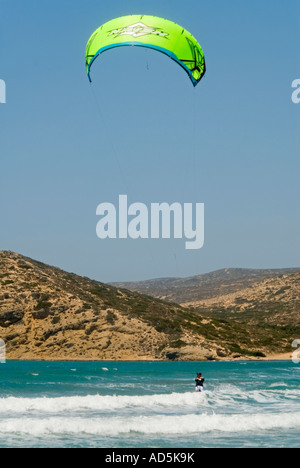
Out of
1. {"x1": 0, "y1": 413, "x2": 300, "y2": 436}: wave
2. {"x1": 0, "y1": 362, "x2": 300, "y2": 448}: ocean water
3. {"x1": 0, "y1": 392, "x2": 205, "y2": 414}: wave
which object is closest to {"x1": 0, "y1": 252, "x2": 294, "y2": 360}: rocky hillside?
{"x1": 0, "y1": 362, "x2": 300, "y2": 448}: ocean water

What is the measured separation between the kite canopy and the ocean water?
14.2 meters

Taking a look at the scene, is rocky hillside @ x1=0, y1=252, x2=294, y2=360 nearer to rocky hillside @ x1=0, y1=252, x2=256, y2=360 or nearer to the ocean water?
rocky hillside @ x1=0, y1=252, x2=256, y2=360

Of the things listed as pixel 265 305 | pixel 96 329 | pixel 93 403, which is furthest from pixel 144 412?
pixel 265 305

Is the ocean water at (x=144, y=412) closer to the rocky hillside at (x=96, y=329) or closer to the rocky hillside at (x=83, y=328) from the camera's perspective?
the rocky hillside at (x=83, y=328)

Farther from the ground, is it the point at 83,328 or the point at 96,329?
the point at 83,328

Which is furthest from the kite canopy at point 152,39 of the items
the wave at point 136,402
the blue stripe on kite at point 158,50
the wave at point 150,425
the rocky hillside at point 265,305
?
the rocky hillside at point 265,305

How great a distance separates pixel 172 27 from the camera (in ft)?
85.8

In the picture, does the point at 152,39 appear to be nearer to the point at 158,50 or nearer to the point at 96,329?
the point at 158,50

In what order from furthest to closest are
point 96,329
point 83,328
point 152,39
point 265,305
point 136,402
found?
point 265,305, point 83,328, point 96,329, point 136,402, point 152,39

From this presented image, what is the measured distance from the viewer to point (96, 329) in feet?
226

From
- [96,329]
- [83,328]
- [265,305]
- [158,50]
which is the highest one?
[158,50]

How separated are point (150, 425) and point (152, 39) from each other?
50.3 ft

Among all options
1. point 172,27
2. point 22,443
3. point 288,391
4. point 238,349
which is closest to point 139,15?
point 172,27

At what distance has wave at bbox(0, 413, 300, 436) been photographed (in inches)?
827
